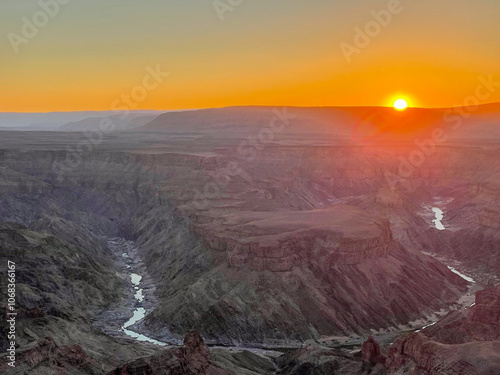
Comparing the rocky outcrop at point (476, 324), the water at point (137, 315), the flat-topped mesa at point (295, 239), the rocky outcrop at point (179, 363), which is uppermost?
the flat-topped mesa at point (295, 239)

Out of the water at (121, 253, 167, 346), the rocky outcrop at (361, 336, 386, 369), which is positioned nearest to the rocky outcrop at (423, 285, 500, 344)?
the rocky outcrop at (361, 336, 386, 369)

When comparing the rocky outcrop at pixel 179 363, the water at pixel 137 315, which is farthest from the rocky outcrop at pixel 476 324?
the water at pixel 137 315

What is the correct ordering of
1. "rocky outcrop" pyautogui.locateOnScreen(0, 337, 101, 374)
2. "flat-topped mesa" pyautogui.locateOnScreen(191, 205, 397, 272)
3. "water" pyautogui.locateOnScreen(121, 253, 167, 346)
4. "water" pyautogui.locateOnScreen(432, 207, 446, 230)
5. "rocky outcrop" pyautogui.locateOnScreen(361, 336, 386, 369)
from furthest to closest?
"water" pyautogui.locateOnScreen(432, 207, 446, 230) → "flat-topped mesa" pyautogui.locateOnScreen(191, 205, 397, 272) → "water" pyautogui.locateOnScreen(121, 253, 167, 346) → "rocky outcrop" pyautogui.locateOnScreen(361, 336, 386, 369) → "rocky outcrop" pyautogui.locateOnScreen(0, 337, 101, 374)

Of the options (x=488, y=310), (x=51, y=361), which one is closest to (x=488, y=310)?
(x=488, y=310)

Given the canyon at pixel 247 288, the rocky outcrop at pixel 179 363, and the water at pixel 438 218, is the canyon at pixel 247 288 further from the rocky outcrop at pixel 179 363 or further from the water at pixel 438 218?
the water at pixel 438 218

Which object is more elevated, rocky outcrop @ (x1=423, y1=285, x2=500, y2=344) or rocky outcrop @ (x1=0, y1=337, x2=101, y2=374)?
rocky outcrop @ (x1=423, y1=285, x2=500, y2=344)

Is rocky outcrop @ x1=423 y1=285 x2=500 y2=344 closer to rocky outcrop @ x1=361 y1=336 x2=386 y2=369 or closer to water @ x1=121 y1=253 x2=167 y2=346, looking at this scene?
rocky outcrop @ x1=361 y1=336 x2=386 y2=369

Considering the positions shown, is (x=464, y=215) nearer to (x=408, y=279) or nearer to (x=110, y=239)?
(x=408, y=279)
